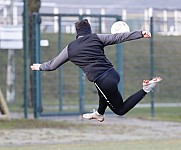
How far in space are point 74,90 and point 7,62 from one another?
4.63 m

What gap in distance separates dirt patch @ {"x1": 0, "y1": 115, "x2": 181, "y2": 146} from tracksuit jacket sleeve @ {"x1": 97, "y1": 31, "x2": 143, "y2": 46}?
15.7 feet

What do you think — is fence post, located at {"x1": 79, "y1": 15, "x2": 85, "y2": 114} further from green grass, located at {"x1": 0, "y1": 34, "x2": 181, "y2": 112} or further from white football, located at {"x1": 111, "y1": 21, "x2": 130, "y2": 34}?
white football, located at {"x1": 111, "y1": 21, "x2": 130, "y2": 34}

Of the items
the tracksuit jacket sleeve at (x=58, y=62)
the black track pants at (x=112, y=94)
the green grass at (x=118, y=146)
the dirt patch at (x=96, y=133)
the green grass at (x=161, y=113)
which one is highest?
the tracksuit jacket sleeve at (x=58, y=62)

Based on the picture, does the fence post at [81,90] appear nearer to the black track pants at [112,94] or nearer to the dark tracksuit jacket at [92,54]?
the black track pants at [112,94]

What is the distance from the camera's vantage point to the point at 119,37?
1296cm

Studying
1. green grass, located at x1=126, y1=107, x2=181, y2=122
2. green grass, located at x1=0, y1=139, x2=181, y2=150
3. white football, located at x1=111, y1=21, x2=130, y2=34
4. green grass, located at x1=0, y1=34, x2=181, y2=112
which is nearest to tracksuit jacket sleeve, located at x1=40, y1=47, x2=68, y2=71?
white football, located at x1=111, y1=21, x2=130, y2=34

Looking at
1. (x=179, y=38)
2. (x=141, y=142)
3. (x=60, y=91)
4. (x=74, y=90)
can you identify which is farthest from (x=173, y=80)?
(x=141, y=142)

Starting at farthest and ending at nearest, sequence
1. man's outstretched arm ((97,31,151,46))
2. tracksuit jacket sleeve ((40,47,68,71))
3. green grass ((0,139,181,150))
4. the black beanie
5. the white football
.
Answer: green grass ((0,139,181,150)) → tracksuit jacket sleeve ((40,47,68,71)) → the black beanie → the white football → man's outstretched arm ((97,31,151,46))

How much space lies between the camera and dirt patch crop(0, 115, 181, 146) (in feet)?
59.5

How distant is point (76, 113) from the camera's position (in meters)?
24.1

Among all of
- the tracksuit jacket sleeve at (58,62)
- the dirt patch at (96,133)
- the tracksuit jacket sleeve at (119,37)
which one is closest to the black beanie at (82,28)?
the tracksuit jacket sleeve at (119,37)

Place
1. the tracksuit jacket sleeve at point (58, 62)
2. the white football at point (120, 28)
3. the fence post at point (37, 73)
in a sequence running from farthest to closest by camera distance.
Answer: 1. the fence post at point (37, 73)
2. the tracksuit jacket sleeve at point (58, 62)
3. the white football at point (120, 28)

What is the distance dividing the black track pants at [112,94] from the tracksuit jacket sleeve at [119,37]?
19.3 inches

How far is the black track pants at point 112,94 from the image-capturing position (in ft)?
43.1
